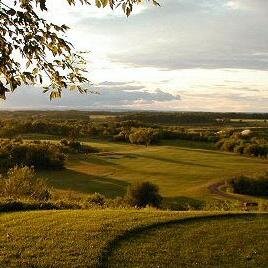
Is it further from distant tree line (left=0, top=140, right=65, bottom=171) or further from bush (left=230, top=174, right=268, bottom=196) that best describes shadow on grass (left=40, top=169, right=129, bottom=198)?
bush (left=230, top=174, right=268, bottom=196)

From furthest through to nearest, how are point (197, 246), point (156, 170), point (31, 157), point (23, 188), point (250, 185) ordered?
point (31, 157) → point (156, 170) → point (250, 185) → point (23, 188) → point (197, 246)

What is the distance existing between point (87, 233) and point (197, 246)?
3.35 metres

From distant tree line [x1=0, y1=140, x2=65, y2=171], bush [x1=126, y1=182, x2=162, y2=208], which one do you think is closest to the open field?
bush [x1=126, y1=182, x2=162, y2=208]

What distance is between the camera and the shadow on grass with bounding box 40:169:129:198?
167 ft

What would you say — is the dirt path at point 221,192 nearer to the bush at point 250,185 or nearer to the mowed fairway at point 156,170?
the mowed fairway at point 156,170

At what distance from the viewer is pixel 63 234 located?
16047 mm

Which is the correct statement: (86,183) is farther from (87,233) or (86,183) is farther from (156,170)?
(87,233)

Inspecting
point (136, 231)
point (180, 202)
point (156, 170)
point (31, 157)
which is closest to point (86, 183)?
point (156, 170)

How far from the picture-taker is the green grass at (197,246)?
13711 mm

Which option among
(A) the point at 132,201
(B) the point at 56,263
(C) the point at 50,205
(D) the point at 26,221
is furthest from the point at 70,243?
(A) the point at 132,201

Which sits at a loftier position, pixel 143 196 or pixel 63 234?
pixel 63 234

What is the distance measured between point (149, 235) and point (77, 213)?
415cm

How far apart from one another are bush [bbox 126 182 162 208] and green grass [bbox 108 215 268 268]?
23276mm

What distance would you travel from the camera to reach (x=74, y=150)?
8156 centimetres
